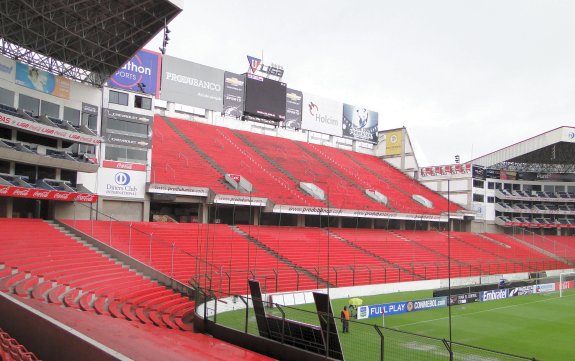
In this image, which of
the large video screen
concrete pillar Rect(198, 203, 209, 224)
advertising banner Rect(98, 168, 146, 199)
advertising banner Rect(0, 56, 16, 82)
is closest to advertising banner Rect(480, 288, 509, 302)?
concrete pillar Rect(198, 203, 209, 224)

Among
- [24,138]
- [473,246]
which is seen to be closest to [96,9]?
[24,138]

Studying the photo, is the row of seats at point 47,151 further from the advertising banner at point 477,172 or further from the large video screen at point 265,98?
the advertising banner at point 477,172

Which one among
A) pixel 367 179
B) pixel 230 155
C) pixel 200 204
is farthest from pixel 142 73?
Answer: pixel 367 179

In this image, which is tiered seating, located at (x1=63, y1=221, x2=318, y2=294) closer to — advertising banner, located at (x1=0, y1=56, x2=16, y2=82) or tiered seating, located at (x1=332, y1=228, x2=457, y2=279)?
advertising banner, located at (x1=0, y1=56, x2=16, y2=82)

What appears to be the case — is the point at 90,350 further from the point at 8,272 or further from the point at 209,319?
the point at 8,272

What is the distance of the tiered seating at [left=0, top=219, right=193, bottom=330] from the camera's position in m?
16.3

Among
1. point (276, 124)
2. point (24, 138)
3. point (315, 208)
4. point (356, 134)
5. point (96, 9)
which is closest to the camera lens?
point (96, 9)

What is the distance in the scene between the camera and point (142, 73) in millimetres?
46781

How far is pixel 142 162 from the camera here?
32344mm

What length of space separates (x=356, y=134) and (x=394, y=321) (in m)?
46.8

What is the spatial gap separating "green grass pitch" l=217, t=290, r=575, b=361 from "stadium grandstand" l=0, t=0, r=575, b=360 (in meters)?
1.29

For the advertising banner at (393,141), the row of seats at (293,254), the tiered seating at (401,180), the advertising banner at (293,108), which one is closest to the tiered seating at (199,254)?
the row of seats at (293,254)

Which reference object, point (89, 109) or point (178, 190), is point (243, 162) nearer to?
point (178, 190)

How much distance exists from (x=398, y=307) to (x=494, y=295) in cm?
1058
